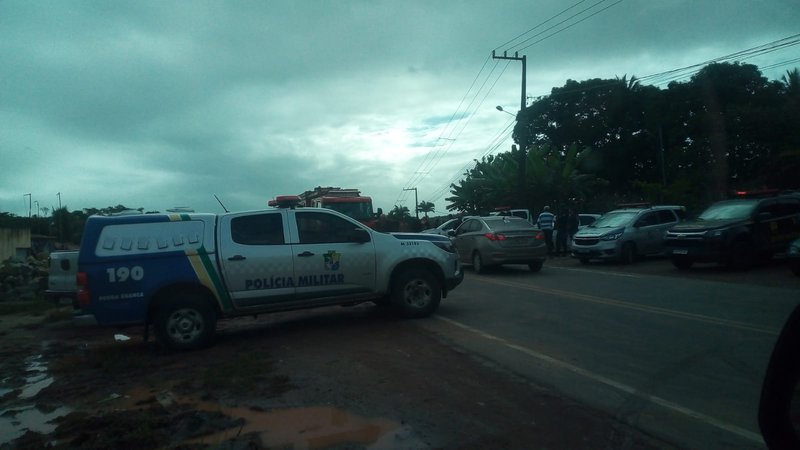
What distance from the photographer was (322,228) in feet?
31.9

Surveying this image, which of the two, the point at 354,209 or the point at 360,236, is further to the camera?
the point at 354,209

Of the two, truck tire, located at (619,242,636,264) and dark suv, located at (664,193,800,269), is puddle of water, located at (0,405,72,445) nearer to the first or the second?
dark suv, located at (664,193,800,269)

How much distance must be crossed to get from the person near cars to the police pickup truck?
552 inches

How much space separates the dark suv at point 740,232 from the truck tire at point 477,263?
5.15 m

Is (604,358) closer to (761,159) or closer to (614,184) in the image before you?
(761,159)

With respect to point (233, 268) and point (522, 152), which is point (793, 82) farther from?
point (233, 268)

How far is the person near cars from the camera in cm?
2319

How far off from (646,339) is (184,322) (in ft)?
21.1

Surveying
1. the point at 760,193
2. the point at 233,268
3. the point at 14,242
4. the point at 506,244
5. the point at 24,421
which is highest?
the point at 760,193

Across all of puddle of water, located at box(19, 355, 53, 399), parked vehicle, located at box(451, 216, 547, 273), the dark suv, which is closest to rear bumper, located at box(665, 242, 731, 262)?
the dark suv

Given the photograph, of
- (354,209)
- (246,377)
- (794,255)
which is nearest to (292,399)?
(246,377)

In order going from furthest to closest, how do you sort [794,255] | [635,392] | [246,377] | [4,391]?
[794,255]
[4,391]
[246,377]
[635,392]

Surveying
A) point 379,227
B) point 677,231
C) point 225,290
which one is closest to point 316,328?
point 225,290

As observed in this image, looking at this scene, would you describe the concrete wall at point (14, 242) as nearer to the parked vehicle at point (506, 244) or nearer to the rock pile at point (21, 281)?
the rock pile at point (21, 281)
